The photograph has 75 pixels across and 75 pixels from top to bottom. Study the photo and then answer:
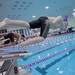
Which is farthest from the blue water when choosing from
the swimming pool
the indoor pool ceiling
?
the indoor pool ceiling

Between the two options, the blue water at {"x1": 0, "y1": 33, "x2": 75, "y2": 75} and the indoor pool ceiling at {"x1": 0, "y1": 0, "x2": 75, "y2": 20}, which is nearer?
the blue water at {"x1": 0, "y1": 33, "x2": 75, "y2": 75}

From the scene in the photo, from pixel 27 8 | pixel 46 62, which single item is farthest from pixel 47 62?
pixel 27 8

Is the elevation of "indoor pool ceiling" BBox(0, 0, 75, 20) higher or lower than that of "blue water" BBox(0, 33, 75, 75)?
higher

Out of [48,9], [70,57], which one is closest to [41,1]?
[48,9]

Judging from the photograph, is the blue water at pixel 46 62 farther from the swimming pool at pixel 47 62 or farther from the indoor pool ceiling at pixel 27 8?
the indoor pool ceiling at pixel 27 8

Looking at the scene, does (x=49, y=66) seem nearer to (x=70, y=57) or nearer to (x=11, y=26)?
(x=70, y=57)

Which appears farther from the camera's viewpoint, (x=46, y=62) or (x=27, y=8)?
(x=27, y=8)

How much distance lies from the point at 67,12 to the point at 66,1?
259 centimetres

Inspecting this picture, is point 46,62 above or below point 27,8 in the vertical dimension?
below

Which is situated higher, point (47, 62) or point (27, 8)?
point (27, 8)

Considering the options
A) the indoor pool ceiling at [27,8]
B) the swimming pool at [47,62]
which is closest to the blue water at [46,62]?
the swimming pool at [47,62]

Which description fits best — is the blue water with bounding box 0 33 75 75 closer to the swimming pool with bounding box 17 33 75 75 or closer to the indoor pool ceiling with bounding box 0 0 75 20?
the swimming pool with bounding box 17 33 75 75

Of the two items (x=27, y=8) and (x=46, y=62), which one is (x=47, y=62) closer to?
(x=46, y=62)

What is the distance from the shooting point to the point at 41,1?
30.9ft
